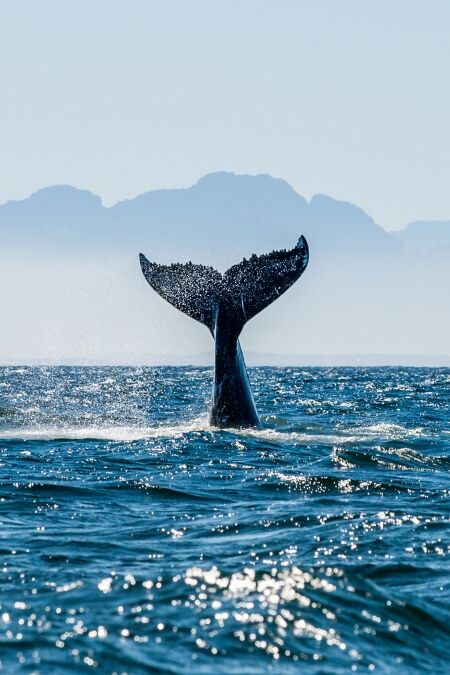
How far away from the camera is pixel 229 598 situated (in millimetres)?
6812

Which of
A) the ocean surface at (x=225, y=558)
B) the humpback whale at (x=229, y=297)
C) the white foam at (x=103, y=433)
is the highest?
the humpback whale at (x=229, y=297)

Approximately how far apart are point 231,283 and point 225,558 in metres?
8.98

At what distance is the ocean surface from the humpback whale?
4.76ft

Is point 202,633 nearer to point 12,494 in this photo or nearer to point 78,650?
point 78,650

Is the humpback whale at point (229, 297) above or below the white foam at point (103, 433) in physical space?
above

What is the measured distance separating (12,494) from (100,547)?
2.85 meters

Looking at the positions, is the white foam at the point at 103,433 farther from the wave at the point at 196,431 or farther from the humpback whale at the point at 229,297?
the humpback whale at the point at 229,297

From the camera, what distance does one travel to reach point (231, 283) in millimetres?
16453

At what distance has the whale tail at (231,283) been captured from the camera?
15.8 meters

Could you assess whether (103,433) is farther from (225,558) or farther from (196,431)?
(225,558)

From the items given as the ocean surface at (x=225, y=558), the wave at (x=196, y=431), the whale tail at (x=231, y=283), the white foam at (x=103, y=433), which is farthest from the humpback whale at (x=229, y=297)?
the ocean surface at (x=225, y=558)

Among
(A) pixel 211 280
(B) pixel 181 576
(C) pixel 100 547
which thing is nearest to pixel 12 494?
(C) pixel 100 547

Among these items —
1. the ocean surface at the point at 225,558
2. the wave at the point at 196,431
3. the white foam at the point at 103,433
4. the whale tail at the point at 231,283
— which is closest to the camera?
the ocean surface at the point at 225,558

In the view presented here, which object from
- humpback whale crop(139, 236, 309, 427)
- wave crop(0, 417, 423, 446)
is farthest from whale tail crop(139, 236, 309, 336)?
wave crop(0, 417, 423, 446)
